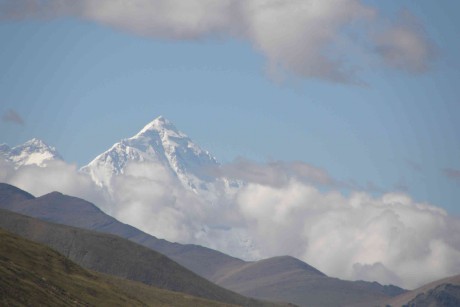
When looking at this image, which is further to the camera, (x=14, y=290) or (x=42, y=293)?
(x=42, y=293)

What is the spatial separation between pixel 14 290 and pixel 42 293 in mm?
13149

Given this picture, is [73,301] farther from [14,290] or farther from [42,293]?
[14,290]

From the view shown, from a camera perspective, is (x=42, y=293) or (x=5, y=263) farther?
(x=5, y=263)

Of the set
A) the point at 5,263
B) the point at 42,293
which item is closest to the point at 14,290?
the point at 42,293

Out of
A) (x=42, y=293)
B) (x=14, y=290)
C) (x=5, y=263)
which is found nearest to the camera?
(x=14, y=290)

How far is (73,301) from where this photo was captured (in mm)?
188500

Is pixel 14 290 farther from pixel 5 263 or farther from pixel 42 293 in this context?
pixel 5 263

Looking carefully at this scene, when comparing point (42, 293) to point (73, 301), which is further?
point (73, 301)

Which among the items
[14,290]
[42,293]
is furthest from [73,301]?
[14,290]

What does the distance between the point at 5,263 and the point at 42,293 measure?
16.3m

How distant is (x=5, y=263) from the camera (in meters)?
184

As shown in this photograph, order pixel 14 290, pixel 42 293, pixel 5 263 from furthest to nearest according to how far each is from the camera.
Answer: pixel 5 263
pixel 42 293
pixel 14 290

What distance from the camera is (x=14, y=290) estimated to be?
160 metres

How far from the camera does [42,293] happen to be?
566 ft
